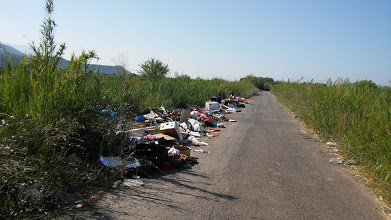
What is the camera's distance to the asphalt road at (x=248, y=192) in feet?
13.9

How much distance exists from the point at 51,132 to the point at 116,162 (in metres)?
1.31

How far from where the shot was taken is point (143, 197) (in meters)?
→ 4.62

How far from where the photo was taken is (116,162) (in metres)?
5.46

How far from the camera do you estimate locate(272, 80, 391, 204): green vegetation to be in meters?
5.79

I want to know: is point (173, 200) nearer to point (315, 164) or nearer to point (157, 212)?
point (157, 212)

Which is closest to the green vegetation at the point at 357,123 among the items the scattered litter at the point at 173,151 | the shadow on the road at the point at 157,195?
the shadow on the road at the point at 157,195

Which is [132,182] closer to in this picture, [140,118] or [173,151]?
[173,151]

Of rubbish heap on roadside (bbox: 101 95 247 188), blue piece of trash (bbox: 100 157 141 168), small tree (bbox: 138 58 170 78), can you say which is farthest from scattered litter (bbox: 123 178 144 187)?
small tree (bbox: 138 58 170 78)

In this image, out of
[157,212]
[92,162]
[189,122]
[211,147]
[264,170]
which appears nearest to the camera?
[157,212]

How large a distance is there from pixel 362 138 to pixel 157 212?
16.6ft

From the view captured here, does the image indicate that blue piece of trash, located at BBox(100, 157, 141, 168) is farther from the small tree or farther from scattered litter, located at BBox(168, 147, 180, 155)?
the small tree

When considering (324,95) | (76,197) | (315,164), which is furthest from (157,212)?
(324,95)

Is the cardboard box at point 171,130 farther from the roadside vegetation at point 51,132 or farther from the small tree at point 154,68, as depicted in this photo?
the small tree at point 154,68

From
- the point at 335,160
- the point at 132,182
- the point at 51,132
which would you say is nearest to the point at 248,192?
the point at 132,182
